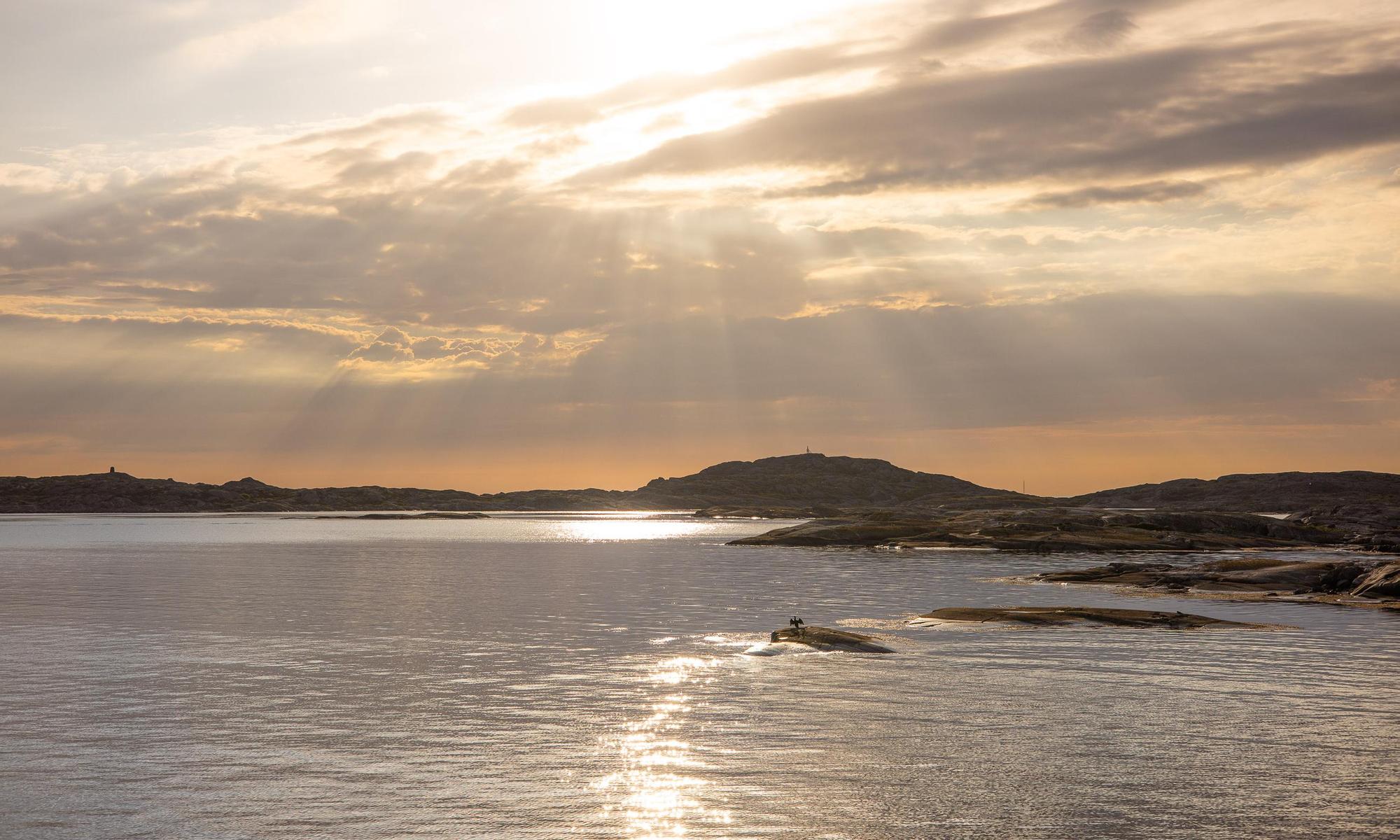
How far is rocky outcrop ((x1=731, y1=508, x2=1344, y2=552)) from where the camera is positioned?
131625mm

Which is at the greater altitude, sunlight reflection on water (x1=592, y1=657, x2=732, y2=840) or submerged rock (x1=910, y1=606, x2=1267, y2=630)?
sunlight reflection on water (x1=592, y1=657, x2=732, y2=840)

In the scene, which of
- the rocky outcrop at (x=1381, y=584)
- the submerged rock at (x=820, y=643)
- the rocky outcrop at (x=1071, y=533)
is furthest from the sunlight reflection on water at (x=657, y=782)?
the rocky outcrop at (x=1071, y=533)

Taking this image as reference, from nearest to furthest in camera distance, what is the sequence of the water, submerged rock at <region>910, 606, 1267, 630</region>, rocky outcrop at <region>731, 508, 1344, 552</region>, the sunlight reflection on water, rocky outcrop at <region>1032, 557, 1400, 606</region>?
1. the sunlight reflection on water
2. the water
3. submerged rock at <region>910, 606, 1267, 630</region>
4. rocky outcrop at <region>1032, 557, 1400, 606</region>
5. rocky outcrop at <region>731, 508, 1344, 552</region>

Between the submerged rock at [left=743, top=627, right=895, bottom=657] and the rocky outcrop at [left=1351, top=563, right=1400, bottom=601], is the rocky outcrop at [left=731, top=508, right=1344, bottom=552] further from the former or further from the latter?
the submerged rock at [left=743, top=627, right=895, bottom=657]

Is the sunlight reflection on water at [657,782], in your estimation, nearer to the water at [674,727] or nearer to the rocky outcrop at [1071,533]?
the water at [674,727]

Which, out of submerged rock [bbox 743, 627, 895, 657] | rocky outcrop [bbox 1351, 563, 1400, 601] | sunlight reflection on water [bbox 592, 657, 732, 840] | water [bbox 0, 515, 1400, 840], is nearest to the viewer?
sunlight reflection on water [bbox 592, 657, 732, 840]

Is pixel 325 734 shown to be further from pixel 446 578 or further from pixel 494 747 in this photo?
pixel 446 578

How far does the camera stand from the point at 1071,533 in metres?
136

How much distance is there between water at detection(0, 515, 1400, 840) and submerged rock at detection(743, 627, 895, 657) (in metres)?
1.45

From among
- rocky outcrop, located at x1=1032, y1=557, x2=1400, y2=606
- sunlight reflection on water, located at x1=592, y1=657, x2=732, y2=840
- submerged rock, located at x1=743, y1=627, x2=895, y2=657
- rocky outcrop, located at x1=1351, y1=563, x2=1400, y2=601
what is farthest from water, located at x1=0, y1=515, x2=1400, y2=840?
rocky outcrop, located at x1=1032, y1=557, x2=1400, y2=606

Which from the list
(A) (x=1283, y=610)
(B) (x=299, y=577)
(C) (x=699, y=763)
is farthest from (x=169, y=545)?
(C) (x=699, y=763)

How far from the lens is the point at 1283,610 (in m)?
59.7

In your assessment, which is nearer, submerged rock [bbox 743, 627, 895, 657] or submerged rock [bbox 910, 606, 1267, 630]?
submerged rock [bbox 743, 627, 895, 657]

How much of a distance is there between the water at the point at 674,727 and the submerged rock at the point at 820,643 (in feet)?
4.75
